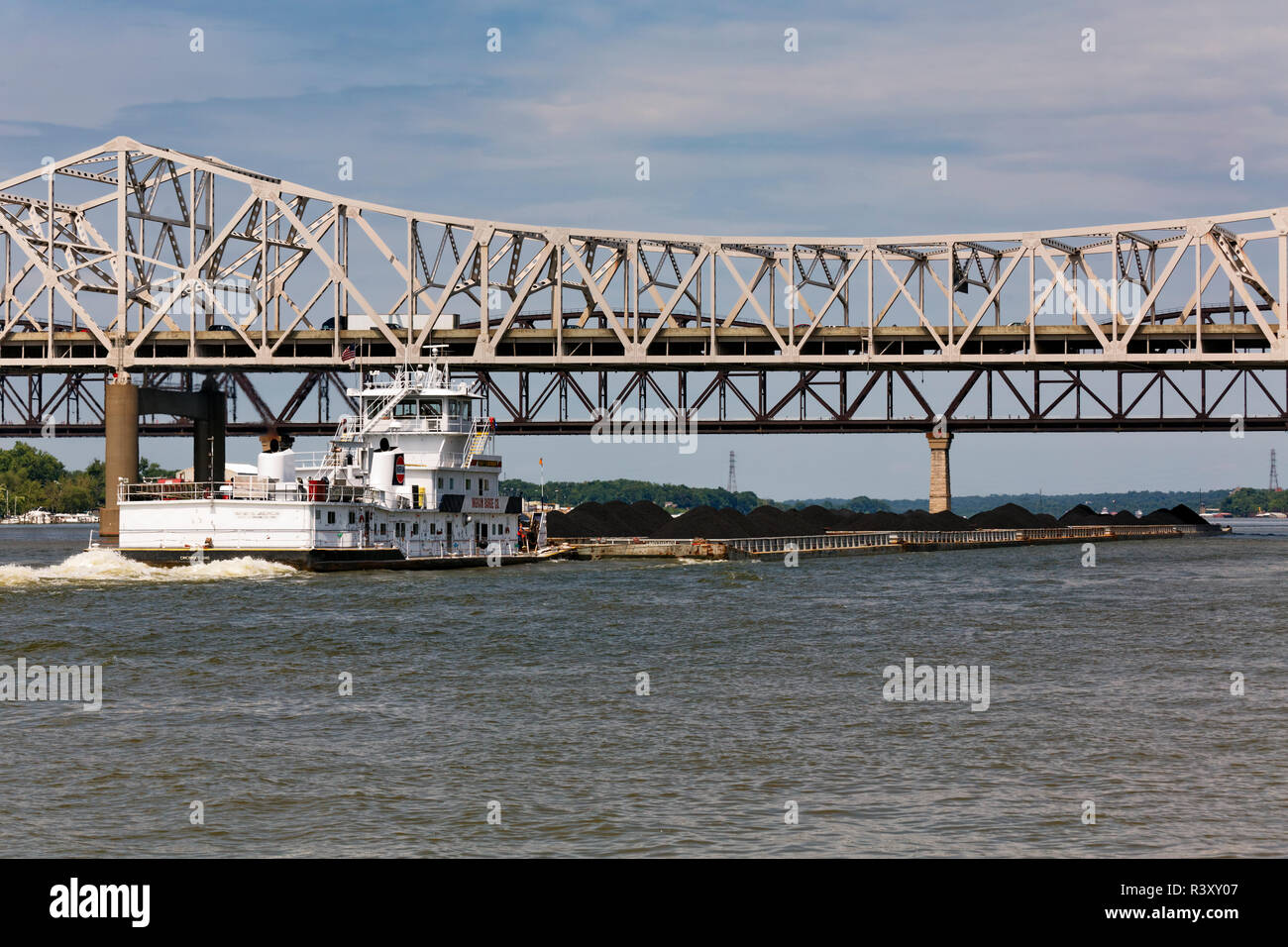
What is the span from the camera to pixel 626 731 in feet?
84.3

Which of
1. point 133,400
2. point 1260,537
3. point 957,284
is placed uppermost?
point 957,284

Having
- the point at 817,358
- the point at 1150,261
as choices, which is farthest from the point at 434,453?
the point at 1150,261

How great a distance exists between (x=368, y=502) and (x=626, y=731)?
39.0 metres

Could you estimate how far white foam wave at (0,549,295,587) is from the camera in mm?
56969

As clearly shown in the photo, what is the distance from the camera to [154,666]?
111 ft

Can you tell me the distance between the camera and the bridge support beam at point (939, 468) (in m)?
132

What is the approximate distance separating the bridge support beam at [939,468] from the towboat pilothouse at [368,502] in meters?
64.9

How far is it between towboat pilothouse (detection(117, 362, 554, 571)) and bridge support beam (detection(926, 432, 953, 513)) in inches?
2556

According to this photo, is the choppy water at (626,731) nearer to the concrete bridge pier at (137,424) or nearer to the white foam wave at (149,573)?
the white foam wave at (149,573)

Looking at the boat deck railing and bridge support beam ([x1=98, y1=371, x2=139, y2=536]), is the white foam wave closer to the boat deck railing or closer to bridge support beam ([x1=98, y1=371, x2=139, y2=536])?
the boat deck railing

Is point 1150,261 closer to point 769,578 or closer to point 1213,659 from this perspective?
point 769,578

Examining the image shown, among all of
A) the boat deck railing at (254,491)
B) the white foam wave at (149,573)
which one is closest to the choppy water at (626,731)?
the white foam wave at (149,573)
